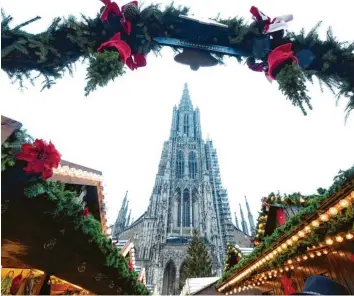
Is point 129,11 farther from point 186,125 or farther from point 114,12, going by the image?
point 186,125

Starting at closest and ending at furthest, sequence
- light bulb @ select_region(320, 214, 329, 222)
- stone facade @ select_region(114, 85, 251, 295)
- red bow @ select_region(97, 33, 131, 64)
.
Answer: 1. red bow @ select_region(97, 33, 131, 64)
2. light bulb @ select_region(320, 214, 329, 222)
3. stone facade @ select_region(114, 85, 251, 295)

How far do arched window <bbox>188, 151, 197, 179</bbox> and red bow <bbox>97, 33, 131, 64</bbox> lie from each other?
3485cm

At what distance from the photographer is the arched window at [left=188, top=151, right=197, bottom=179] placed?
3687 cm

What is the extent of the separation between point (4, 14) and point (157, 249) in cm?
2912

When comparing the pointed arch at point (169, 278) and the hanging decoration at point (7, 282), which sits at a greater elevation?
the pointed arch at point (169, 278)

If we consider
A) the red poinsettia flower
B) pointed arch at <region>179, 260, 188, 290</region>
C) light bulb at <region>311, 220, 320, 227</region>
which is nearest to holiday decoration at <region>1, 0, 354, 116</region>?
the red poinsettia flower

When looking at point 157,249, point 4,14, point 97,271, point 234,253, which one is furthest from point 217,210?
point 4,14

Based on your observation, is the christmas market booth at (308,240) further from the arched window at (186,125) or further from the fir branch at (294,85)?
the arched window at (186,125)

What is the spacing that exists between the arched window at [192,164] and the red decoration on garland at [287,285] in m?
30.4

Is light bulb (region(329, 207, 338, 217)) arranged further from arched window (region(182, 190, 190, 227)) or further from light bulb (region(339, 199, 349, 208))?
arched window (region(182, 190, 190, 227))

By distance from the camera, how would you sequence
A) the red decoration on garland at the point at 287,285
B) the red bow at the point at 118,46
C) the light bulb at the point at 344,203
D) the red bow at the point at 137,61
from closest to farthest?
the red bow at the point at 118,46
the red bow at the point at 137,61
the light bulb at the point at 344,203
the red decoration on garland at the point at 287,285

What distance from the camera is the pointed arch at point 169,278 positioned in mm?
26028

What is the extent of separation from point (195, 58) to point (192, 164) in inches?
1442

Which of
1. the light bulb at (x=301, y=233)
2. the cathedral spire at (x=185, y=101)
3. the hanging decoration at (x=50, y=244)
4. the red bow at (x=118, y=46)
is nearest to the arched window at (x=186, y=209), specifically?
the cathedral spire at (x=185, y=101)
